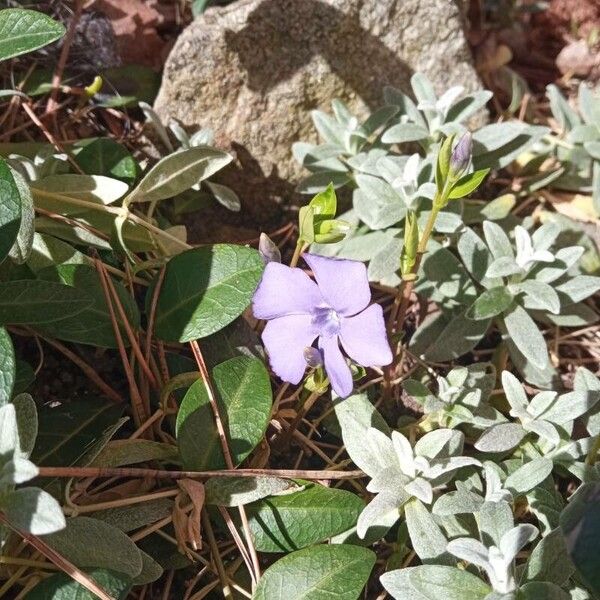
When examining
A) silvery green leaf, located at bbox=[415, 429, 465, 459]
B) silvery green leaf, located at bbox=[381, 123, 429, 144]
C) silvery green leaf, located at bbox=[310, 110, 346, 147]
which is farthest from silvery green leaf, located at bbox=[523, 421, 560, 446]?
silvery green leaf, located at bbox=[310, 110, 346, 147]

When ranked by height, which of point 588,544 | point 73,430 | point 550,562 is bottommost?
point 550,562

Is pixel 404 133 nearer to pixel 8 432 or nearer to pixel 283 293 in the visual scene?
pixel 283 293

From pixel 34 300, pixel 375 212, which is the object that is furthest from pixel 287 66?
pixel 34 300

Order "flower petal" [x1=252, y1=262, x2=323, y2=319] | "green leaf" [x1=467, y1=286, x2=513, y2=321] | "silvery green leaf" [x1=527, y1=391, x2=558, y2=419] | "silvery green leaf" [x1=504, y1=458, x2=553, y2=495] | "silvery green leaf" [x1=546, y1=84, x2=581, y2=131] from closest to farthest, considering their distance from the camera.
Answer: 1. "flower petal" [x1=252, y1=262, x2=323, y2=319]
2. "silvery green leaf" [x1=504, y1=458, x2=553, y2=495]
3. "silvery green leaf" [x1=527, y1=391, x2=558, y2=419]
4. "green leaf" [x1=467, y1=286, x2=513, y2=321]
5. "silvery green leaf" [x1=546, y1=84, x2=581, y2=131]

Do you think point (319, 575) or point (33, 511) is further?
point (319, 575)

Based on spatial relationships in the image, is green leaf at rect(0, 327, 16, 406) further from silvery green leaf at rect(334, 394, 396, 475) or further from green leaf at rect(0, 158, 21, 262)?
silvery green leaf at rect(334, 394, 396, 475)

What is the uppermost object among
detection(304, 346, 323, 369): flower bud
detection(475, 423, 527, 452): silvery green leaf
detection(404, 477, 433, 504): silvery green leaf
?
detection(304, 346, 323, 369): flower bud

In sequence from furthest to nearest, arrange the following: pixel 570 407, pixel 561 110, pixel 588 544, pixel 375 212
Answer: pixel 561 110 < pixel 375 212 < pixel 570 407 < pixel 588 544
